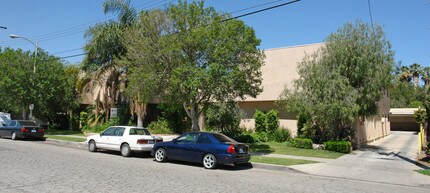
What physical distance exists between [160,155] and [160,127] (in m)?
14.7

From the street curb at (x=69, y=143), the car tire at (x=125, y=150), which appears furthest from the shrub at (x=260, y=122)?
the street curb at (x=69, y=143)

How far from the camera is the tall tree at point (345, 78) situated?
18.7m

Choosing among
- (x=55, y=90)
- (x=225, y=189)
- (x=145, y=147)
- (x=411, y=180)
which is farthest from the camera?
(x=55, y=90)

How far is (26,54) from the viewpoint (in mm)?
30656

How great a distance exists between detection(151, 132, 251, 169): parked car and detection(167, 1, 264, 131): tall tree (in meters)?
2.77

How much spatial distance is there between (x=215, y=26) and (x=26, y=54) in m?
22.0

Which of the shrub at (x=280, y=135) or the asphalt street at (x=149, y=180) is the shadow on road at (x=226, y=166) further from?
the shrub at (x=280, y=135)

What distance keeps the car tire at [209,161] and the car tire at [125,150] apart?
4.57 metres

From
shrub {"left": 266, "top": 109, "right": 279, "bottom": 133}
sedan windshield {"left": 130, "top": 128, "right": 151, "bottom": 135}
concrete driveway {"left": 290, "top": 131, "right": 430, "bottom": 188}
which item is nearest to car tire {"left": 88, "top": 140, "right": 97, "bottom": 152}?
sedan windshield {"left": 130, "top": 128, "right": 151, "bottom": 135}

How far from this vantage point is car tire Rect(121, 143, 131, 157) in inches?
629

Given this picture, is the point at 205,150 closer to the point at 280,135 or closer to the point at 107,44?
the point at 280,135

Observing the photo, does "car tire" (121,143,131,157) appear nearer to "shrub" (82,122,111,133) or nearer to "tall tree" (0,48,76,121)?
"shrub" (82,122,111,133)

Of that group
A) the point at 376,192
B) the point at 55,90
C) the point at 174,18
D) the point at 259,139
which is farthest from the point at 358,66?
the point at 55,90

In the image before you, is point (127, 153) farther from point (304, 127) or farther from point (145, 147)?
point (304, 127)
